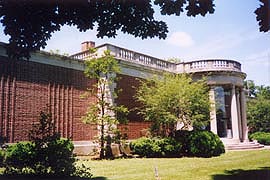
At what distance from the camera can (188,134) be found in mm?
17328

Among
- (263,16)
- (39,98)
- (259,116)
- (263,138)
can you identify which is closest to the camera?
(263,16)

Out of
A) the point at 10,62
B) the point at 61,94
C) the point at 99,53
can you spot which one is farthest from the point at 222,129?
the point at 10,62

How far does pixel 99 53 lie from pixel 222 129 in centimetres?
1398

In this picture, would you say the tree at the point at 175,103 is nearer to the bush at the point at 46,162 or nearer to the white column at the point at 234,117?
the white column at the point at 234,117

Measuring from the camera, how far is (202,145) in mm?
16703

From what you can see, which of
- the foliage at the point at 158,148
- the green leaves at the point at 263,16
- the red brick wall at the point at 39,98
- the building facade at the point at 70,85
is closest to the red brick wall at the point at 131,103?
the building facade at the point at 70,85

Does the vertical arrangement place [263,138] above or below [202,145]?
below

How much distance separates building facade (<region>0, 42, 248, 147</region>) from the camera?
548 inches

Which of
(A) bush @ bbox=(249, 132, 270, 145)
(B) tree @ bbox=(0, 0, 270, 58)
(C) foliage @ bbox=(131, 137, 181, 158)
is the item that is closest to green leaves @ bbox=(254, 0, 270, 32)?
(B) tree @ bbox=(0, 0, 270, 58)

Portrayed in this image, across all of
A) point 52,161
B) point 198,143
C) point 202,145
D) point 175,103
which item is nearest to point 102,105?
point 175,103

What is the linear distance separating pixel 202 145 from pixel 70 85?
7.66 meters

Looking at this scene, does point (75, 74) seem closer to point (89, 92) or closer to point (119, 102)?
point (89, 92)

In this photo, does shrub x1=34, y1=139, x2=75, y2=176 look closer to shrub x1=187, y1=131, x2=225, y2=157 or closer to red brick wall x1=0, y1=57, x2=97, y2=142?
red brick wall x1=0, y1=57, x2=97, y2=142

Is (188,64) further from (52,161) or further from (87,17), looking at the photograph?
(87,17)
